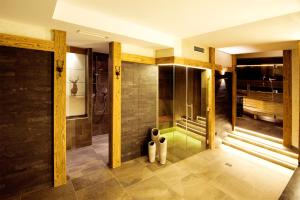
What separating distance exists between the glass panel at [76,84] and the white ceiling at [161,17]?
1.68 meters

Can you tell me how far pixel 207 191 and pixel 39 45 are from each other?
3.84 meters

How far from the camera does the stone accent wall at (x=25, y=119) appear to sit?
2600 millimetres

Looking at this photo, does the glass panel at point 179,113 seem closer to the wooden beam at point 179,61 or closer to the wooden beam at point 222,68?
the wooden beam at point 179,61

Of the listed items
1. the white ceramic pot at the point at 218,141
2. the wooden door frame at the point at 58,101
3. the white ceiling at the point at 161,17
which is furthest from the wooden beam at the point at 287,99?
the wooden door frame at the point at 58,101

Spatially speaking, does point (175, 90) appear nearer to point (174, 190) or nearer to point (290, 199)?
point (174, 190)

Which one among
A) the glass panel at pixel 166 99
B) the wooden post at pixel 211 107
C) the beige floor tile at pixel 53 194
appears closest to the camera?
the beige floor tile at pixel 53 194

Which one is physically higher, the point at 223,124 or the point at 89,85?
the point at 89,85

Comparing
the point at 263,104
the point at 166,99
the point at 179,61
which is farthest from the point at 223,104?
the point at 263,104

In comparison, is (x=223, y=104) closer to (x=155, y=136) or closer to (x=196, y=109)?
(x=196, y=109)

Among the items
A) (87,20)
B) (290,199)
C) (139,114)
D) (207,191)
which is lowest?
(207,191)

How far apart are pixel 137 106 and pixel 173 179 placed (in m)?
1.80

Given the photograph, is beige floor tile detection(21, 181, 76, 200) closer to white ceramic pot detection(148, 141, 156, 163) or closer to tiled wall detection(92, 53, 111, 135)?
white ceramic pot detection(148, 141, 156, 163)

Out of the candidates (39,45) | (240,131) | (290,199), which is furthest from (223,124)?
(39,45)

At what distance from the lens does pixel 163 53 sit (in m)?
4.26
